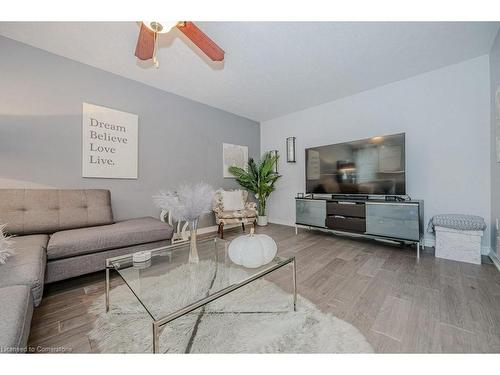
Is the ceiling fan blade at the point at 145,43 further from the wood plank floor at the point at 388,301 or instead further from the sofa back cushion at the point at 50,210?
the wood plank floor at the point at 388,301

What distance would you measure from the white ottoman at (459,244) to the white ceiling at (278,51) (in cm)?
194

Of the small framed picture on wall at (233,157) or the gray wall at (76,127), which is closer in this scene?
the gray wall at (76,127)

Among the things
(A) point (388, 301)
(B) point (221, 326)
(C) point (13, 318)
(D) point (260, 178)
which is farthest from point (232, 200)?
(C) point (13, 318)

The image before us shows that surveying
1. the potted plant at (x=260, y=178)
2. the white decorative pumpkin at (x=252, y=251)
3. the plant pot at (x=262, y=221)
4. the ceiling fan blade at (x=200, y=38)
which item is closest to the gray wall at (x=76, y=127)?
the potted plant at (x=260, y=178)

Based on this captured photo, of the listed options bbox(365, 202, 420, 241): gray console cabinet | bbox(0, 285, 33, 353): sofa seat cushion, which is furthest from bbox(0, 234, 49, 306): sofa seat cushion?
bbox(365, 202, 420, 241): gray console cabinet

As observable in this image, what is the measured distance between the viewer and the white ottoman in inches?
76.0

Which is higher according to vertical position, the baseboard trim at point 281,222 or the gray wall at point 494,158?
the gray wall at point 494,158

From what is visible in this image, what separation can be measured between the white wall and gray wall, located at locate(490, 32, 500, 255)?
3.7 inches

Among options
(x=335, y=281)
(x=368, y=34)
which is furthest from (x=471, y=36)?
(x=335, y=281)

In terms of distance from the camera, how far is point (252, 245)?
1.20 metres

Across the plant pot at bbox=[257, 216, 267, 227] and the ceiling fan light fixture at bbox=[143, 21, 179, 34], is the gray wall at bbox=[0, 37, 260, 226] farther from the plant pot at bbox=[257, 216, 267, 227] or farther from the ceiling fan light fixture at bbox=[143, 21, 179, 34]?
the ceiling fan light fixture at bbox=[143, 21, 179, 34]

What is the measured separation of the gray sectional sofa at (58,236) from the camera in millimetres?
1034

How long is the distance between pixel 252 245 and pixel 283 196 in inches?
116

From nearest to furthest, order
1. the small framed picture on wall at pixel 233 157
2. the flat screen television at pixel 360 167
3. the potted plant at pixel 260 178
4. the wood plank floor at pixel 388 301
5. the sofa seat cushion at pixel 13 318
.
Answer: the sofa seat cushion at pixel 13 318 < the wood plank floor at pixel 388 301 < the flat screen television at pixel 360 167 < the small framed picture on wall at pixel 233 157 < the potted plant at pixel 260 178
